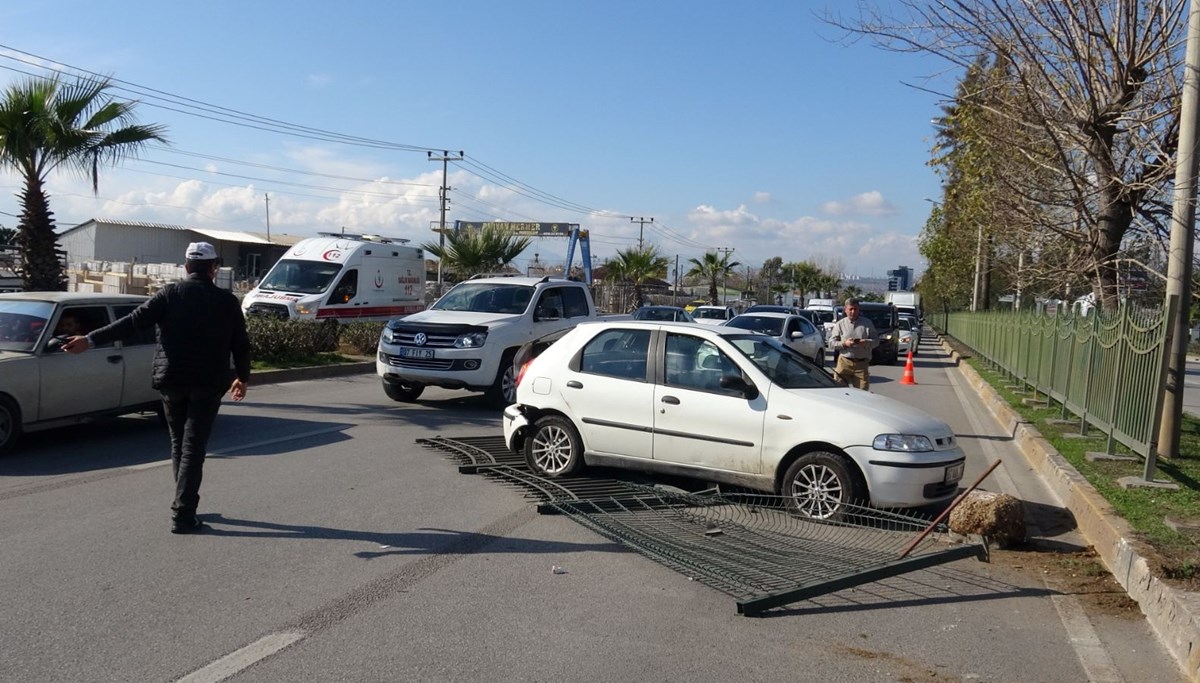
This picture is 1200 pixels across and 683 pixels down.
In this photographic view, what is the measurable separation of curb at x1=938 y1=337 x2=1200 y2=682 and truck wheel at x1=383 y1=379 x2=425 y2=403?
8.41 meters

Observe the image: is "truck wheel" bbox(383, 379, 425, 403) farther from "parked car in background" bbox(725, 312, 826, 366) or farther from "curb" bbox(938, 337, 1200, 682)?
"parked car in background" bbox(725, 312, 826, 366)

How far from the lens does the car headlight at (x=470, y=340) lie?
13.7m

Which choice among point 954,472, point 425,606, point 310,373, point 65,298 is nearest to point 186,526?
point 425,606

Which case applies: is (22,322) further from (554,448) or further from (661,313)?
(661,313)

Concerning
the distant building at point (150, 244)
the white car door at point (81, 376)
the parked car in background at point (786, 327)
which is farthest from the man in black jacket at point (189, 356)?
the distant building at point (150, 244)

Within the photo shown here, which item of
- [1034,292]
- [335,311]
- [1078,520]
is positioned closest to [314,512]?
[1078,520]

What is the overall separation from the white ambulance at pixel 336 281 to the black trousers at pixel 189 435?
1420 centimetres

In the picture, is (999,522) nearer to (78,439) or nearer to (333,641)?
(333,641)

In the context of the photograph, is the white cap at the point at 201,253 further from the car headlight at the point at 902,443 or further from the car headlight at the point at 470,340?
the car headlight at the point at 470,340

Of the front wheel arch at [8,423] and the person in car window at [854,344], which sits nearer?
the front wheel arch at [8,423]

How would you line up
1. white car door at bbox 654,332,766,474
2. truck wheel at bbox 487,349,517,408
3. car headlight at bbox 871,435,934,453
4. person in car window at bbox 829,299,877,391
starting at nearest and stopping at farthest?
car headlight at bbox 871,435,934,453, white car door at bbox 654,332,766,474, person in car window at bbox 829,299,877,391, truck wheel at bbox 487,349,517,408

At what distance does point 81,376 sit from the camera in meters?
10.0

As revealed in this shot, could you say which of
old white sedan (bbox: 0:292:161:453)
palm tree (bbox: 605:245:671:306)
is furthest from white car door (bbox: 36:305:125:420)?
palm tree (bbox: 605:245:671:306)

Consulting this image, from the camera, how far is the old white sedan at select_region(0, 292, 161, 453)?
9.42 m
